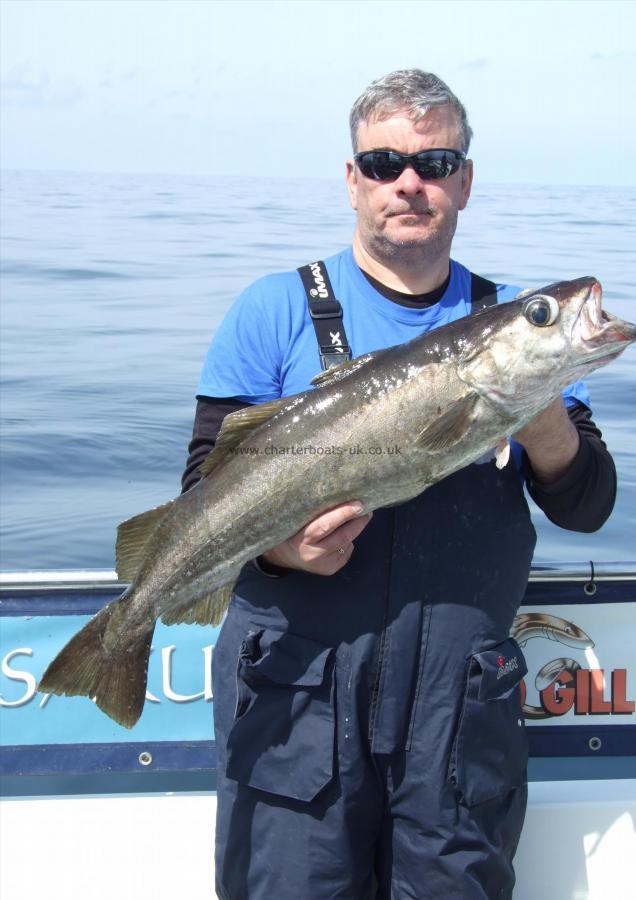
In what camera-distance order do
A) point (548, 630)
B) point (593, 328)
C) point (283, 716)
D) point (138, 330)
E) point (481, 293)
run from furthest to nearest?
point (138, 330) → point (548, 630) → point (481, 293) → point (283, 716) → point (593, 328)

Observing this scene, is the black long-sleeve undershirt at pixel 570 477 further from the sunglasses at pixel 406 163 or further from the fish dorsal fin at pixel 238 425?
the sunglasses at pixel 406 163

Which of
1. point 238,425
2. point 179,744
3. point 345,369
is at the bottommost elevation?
point 179,744

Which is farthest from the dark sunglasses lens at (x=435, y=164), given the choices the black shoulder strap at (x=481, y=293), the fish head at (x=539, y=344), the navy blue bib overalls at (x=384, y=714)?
the navy blue bib overalls at (x=384, y=714)

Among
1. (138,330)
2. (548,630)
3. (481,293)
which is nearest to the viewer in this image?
(481,293)

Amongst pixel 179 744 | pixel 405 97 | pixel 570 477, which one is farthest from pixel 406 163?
pixel 179 744

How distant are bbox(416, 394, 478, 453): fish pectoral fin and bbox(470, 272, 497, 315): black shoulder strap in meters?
0.57

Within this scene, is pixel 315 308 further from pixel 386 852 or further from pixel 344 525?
pixel 386 852

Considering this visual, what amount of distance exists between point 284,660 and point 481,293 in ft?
4.36

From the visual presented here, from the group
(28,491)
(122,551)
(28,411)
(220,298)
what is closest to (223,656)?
(122,551)

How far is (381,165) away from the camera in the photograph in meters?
3.13

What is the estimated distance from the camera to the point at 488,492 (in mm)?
2975

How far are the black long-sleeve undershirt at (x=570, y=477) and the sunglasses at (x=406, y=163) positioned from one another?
33.2 inches

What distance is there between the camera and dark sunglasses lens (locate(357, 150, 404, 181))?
122 inches

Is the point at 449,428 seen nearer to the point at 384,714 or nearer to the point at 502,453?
the point at 502,453
